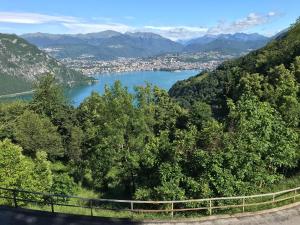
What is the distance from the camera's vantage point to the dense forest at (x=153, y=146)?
22.8 meters

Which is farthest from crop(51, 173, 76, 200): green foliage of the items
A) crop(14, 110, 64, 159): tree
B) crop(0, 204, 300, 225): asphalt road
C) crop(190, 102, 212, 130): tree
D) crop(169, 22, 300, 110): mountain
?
crop(190, 102, 212, 130): tree

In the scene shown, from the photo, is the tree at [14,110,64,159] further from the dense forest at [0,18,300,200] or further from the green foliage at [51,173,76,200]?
the green foliage at [51,173,76,200]

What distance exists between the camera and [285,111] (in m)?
35.1

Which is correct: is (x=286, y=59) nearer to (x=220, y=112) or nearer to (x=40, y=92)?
(x=220, y=112)

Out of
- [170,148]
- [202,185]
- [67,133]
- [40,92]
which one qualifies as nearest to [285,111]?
[170,148]

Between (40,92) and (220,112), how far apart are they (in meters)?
40.9

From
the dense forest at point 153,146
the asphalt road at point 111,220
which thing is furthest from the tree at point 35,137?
the asphalt road at point 111,220

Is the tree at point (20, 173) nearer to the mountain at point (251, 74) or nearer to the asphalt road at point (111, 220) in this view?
the asphalt road at point (111, 220)

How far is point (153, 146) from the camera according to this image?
30.6 metres

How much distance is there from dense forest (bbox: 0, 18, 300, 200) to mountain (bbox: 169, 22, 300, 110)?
1550 millimetres

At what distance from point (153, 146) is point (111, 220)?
12.9 metres

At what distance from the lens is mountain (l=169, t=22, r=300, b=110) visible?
73625 millimetres

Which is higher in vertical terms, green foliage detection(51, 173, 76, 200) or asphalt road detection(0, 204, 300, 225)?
asphalt road detection(0, 204, 300, 225)

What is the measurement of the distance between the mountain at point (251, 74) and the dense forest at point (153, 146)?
1.55 metres
